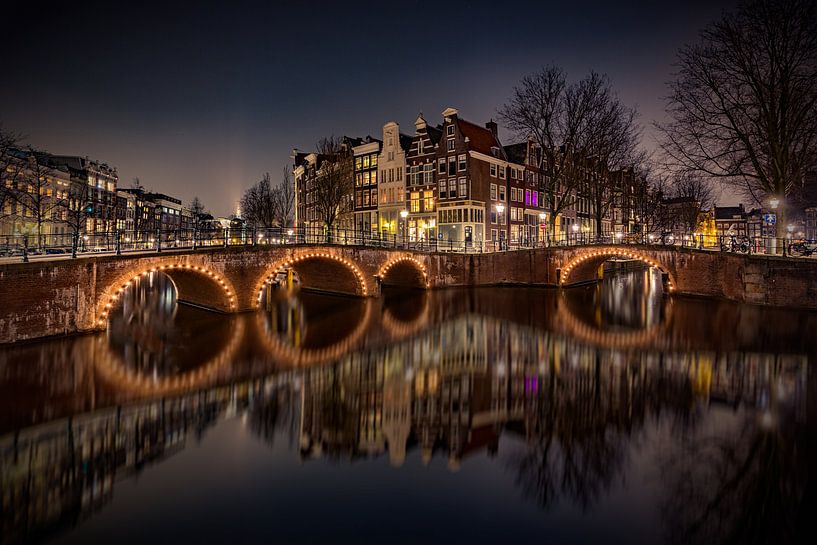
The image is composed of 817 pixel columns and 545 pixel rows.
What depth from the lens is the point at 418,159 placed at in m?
48.5

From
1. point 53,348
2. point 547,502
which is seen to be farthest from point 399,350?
point 53,348

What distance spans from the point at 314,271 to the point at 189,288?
9153 mm

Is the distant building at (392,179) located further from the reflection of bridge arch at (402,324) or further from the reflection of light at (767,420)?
the reflection of light at (767,420)

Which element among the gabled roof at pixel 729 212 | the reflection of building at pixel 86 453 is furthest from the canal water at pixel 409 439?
the gabled roof at pixel 729 212

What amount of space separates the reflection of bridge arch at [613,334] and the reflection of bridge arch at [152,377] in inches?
555

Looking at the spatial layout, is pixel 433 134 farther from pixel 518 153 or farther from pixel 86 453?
pixel 86 453

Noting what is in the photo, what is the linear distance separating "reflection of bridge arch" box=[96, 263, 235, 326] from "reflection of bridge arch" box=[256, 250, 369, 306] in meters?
1.82

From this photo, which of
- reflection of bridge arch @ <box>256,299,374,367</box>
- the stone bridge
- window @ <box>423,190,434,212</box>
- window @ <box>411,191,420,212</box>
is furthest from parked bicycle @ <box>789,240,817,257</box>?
window @ <box>411,191,420,212</box>

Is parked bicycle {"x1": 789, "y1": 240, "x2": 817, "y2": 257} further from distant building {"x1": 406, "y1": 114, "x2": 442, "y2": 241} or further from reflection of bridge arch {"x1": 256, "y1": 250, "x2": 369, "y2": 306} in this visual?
distant building {"x1": 406, "y1": 114, "x2": 442, "y2": 241}

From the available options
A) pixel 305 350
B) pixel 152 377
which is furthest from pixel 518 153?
→ pixel 152 377

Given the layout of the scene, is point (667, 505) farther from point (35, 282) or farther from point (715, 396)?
point (35, 282)

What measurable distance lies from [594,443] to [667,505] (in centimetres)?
206

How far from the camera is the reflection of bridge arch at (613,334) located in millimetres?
17984

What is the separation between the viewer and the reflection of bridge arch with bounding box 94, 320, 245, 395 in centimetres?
1246
